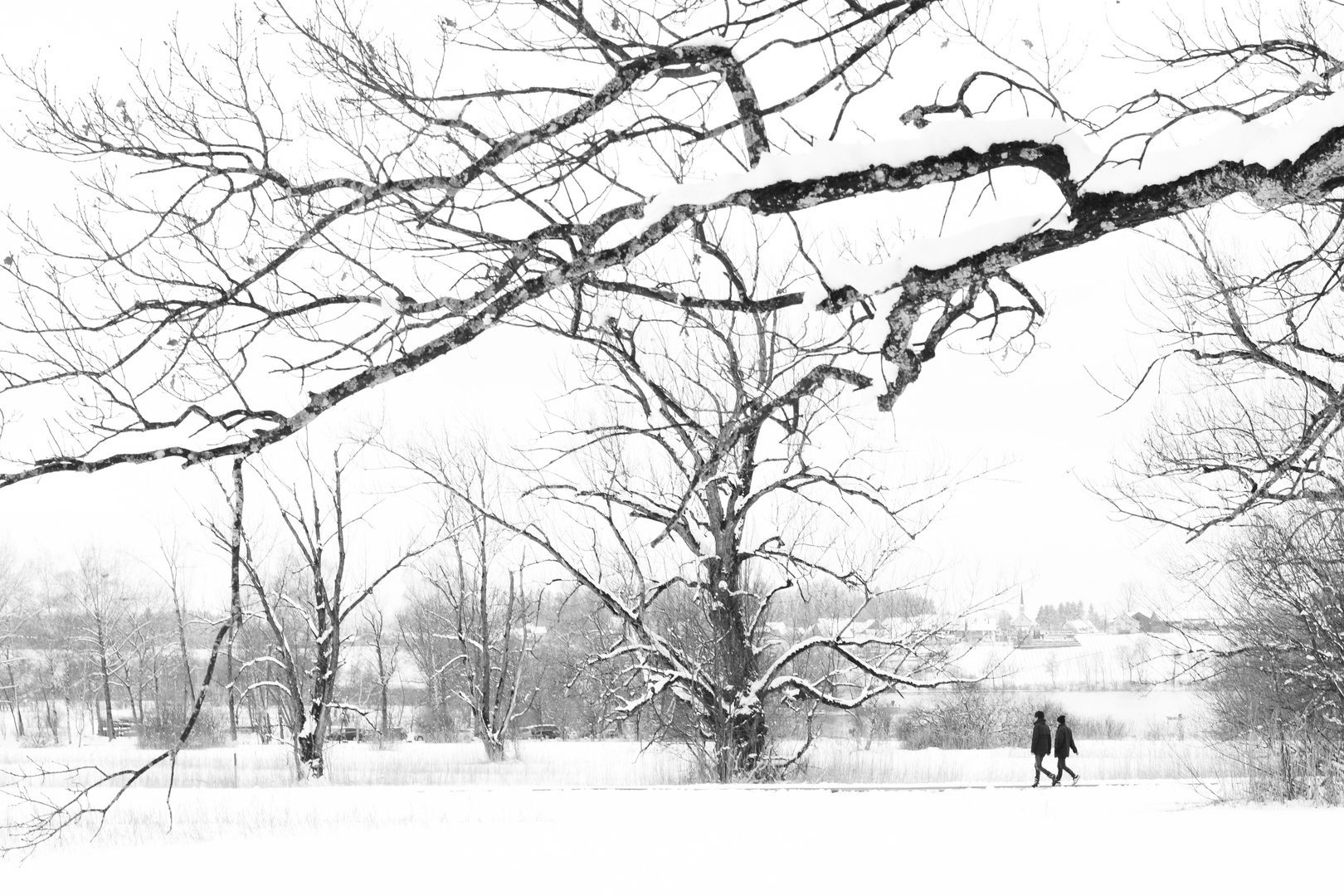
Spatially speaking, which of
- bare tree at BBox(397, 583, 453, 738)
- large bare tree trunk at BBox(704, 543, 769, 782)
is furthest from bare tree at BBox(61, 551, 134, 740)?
large bare tree trunk at BBox(704, 543, 769, 782)

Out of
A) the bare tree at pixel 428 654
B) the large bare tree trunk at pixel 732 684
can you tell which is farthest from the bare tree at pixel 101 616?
the large bare tree trunk at pixel 732 684

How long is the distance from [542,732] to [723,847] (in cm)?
3936

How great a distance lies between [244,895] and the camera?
24.9 feet

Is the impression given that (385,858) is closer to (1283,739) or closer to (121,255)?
(121,255)

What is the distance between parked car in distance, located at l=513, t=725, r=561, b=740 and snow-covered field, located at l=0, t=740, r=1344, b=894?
103 ft

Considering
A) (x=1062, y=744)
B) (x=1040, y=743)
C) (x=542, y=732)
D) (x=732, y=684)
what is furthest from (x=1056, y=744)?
(x=542, y=732)

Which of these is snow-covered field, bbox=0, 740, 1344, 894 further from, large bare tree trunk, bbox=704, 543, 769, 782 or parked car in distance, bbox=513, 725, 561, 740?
parked car in distance, bbox=513, 725, 561, 740

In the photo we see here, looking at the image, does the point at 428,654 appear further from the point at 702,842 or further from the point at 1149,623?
the point at 702,842

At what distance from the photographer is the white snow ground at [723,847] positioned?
7.62 meters

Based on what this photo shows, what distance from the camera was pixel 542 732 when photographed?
153 ft

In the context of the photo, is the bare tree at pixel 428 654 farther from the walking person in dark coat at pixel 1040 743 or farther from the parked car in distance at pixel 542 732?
the walking person in dark coat at pixel 1040 743

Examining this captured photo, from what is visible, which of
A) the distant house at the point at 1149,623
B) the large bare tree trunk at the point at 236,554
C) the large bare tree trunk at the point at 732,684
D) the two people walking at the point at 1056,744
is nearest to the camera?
the large bare tree trunk at the point at 236,554

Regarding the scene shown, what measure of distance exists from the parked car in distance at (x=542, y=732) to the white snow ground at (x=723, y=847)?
33942 millimetres

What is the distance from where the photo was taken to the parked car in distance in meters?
45.6
